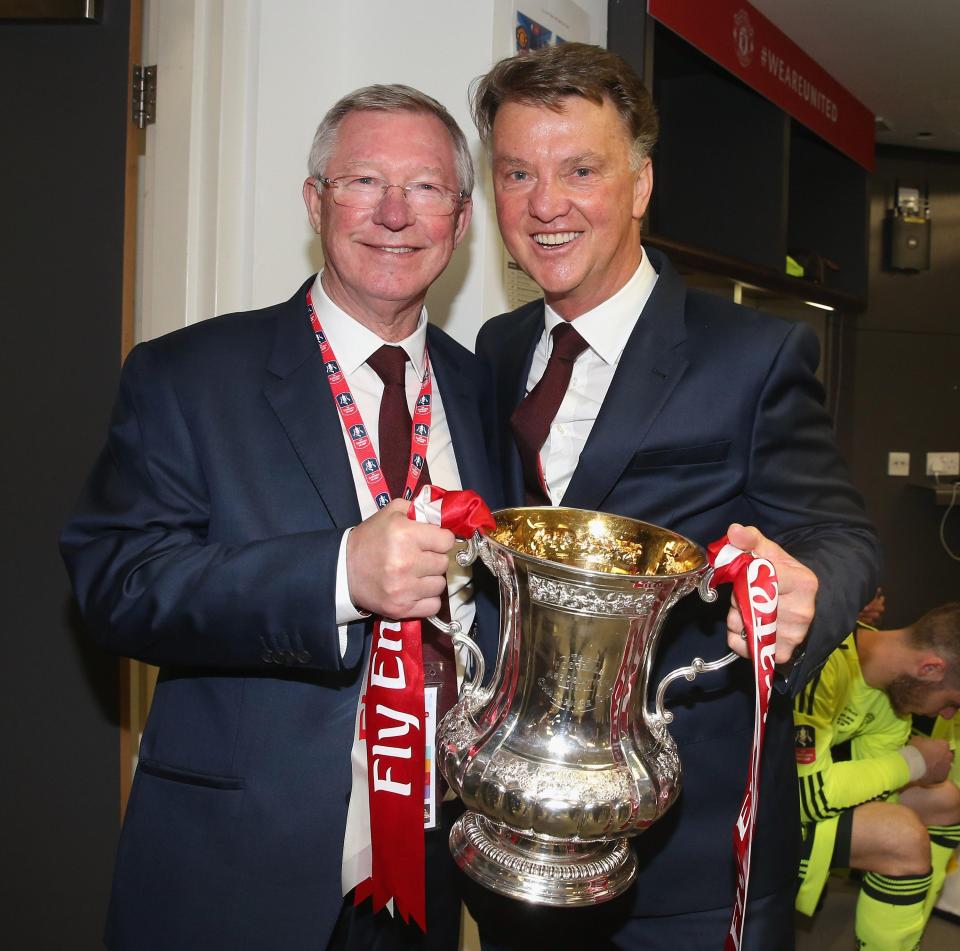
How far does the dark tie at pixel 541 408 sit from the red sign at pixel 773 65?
1589 mm

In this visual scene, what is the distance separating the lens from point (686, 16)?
10.3ft

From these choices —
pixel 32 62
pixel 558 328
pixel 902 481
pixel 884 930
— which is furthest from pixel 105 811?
pixel 902 481

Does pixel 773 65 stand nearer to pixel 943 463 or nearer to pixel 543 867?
pixel 943 463

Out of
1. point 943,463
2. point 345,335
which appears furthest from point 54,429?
point 943,463

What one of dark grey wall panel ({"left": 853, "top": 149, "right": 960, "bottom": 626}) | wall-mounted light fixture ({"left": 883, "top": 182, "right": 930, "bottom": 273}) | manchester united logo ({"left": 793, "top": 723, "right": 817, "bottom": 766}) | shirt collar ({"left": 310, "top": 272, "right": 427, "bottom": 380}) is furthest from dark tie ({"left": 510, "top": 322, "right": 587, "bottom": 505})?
wall-mounted light fixture ({"left": 883, "top": 182, "right": 930, "bottom": 273})

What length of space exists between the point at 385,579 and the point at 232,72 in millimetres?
1405

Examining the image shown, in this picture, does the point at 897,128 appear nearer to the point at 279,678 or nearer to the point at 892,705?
the point at 892,705

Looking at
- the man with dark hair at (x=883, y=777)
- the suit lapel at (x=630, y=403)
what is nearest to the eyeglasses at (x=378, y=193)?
the suit lapel at (x=630, y=403)

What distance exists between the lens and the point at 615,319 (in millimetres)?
1721

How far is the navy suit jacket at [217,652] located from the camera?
142 centimetres

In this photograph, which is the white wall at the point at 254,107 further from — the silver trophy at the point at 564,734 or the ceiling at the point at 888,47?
the ceiling at the point at 888,47

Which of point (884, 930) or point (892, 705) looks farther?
point (892, 705)

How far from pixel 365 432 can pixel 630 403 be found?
41 cm

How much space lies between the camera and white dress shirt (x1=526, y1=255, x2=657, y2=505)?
1663mm
